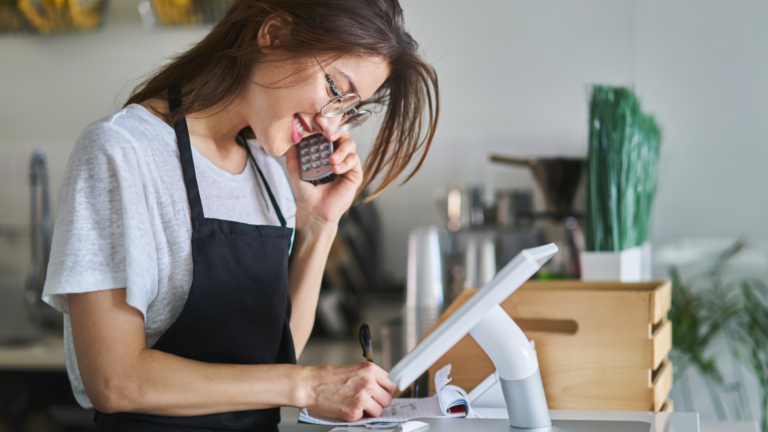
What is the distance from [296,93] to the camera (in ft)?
3.01

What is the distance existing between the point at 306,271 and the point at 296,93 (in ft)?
Answer: 1.16

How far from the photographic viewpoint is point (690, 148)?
2.48 meters

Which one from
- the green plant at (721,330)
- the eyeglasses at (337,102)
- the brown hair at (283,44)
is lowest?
the green plant at (721,330)

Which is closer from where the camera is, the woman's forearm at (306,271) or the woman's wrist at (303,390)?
the woman's wrist at (303,390)

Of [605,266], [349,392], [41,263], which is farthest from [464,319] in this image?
[41,263]

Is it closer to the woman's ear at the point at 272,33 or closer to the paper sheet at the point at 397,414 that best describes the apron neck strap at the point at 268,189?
the woman's ear at the point at 272,33

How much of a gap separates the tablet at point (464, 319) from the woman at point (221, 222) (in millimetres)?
192

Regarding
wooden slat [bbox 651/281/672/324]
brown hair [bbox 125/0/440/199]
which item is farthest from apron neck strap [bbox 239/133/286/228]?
wooden slat [bbox 651/281/672/324]

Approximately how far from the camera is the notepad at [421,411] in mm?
794

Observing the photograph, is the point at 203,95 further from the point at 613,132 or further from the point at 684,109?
the point at 684,109

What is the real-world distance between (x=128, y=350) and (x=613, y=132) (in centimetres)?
100

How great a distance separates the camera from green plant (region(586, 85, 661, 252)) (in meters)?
1.31

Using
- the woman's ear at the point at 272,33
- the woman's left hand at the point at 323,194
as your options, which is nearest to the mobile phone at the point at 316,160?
the woman's left hand at the point at 323,194

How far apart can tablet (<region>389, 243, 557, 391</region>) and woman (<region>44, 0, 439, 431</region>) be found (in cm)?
19
